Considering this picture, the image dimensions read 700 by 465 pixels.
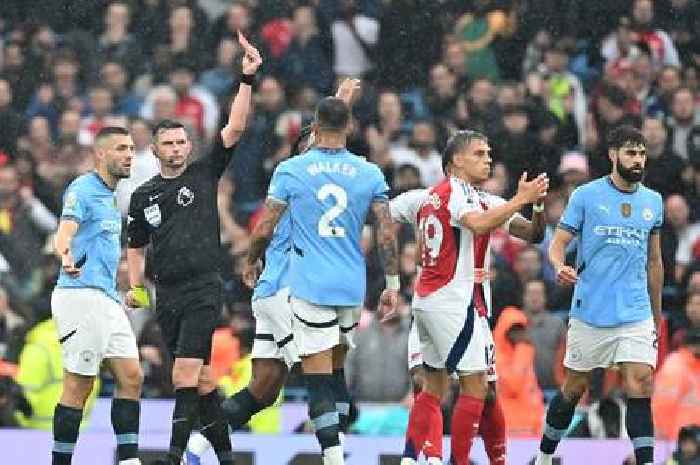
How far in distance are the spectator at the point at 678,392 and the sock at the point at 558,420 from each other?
328 cm

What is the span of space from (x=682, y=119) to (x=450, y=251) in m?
8.55

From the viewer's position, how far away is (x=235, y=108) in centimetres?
1599

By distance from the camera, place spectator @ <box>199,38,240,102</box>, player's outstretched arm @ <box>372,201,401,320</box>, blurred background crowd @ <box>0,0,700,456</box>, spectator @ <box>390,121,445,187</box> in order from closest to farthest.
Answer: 1. player's outstretched arm @ <box>372,201,401,320</box>
2. blurred background crowd @ <box>0,0,700,456</box>
3. spectator @ <box>390,121,445,187</box>
4. spectator @ <box>199,38,240,102</box>

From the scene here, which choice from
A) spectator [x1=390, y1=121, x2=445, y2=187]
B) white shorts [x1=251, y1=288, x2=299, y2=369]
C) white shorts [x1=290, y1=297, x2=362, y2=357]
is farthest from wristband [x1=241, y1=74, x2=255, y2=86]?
spectator [x1=390, y1=121, x2=445, y2=187]

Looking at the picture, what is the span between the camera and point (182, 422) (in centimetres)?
1584

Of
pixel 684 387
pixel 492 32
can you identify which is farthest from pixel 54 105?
pixel 684 387

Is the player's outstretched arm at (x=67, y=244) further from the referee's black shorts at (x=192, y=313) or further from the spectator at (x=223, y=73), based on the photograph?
the spectator at (x=223, y=73)

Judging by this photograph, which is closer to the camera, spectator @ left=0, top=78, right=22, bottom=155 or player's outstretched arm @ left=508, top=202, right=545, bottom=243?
player's outstretched arm @ left=508, top=202, right=545, bottom=243

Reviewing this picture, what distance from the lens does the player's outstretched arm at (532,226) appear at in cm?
1574

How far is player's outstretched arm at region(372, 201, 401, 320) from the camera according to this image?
15.6m

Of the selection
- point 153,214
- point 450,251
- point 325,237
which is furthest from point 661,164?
point 153,214

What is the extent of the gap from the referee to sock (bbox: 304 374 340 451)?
2.87 ft

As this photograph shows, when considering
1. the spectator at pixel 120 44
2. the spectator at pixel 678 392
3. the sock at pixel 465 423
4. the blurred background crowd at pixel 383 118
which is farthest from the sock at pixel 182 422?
the spectator at pixel 120 44

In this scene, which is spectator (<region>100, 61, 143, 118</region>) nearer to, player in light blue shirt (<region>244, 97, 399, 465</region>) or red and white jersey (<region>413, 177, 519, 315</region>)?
player in light blue shirt (<region>244, 97, 399, 465</region>)
